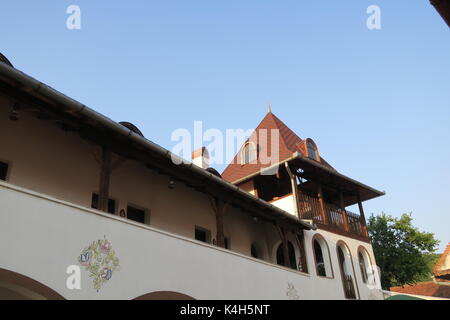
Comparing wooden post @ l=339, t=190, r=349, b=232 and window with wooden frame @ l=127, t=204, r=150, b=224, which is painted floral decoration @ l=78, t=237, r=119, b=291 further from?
wooden post @ l=339, t=190, r=349, b=232

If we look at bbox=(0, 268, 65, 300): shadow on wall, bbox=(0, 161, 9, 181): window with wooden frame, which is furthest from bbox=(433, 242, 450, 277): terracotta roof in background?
bbox=(0, 161, 9, 181): window with wooden frame

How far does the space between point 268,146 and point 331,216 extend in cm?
412

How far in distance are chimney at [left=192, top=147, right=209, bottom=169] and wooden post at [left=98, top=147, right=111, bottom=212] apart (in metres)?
7.37

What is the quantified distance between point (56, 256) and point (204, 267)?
3828 mm

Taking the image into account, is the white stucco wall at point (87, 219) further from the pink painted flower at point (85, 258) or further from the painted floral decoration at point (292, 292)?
the painted floral decoration at point (292, 292)

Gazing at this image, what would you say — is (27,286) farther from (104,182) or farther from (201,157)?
(201,157)

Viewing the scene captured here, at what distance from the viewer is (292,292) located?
40.6 ft

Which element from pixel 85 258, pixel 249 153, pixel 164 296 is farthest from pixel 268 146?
pixel 85 258

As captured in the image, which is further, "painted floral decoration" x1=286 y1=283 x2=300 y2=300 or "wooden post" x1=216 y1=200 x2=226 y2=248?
"painted floral decoration" x1=286 y1=283 x2=300 y2=300

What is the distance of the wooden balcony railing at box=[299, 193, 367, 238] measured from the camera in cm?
1556

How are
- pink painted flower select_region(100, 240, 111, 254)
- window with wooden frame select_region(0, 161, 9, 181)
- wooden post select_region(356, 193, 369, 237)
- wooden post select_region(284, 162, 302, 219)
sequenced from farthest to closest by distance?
wooden post select_region(356, 193, 369, 237), wooden post select_region(284, 162, 302, 219), window with wooden frame select_region(0, 161, 9, 181), pink painted flower select_region(100, 240, 111, 254)

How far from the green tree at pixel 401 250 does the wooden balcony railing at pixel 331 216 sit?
27.4 ft
